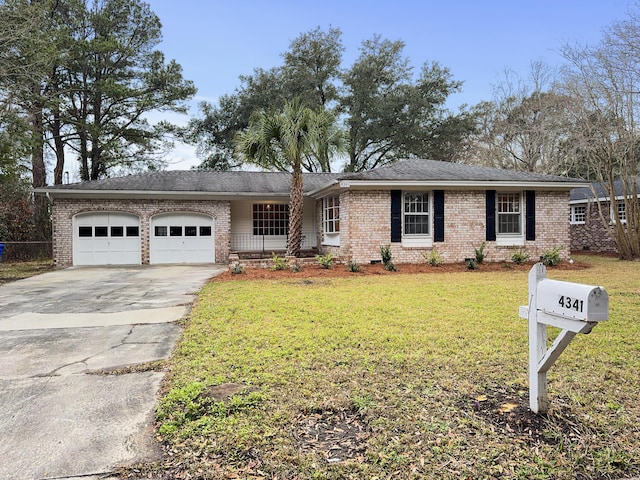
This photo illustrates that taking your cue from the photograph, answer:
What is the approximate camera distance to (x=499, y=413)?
2.90 m

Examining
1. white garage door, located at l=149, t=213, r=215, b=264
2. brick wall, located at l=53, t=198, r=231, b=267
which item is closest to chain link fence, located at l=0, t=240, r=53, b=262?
brick wall, located at l=53, t=198, r=231, b=267

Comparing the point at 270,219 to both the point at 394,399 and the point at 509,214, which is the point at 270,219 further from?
the point at 394,399

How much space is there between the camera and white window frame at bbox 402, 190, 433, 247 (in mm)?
13367

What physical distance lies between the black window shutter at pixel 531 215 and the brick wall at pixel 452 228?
0.56 feet

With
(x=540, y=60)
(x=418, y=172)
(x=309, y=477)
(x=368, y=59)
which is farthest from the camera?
(x=368, y=59)

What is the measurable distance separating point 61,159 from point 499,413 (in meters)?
27.0

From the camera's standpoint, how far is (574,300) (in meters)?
2.35

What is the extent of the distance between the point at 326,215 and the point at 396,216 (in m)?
3.51

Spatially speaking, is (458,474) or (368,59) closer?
(458,474)

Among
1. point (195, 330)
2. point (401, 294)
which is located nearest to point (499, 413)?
point (195, 330)

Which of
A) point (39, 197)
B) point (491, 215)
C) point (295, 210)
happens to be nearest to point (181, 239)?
point (295, 210)

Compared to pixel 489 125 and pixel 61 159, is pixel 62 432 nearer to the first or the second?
pixel 61 159

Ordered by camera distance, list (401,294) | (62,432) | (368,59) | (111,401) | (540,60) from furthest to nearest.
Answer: (368,59) < (540,60) < (401,294) < (111,401) < (62,432)

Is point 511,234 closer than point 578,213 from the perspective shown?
Yes
